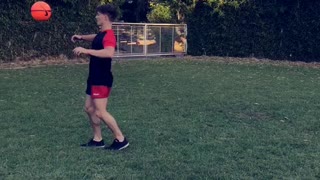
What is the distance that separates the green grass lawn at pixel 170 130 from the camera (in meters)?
4.59

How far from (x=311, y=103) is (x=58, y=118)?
181 inches

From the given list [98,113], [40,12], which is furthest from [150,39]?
[98,113]

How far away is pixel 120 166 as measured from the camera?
466 cm

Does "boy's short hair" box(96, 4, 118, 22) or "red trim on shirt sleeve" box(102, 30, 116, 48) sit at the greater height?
"boy's short hair" box(96, 4, 118, 22)

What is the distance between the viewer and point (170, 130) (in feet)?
20.7

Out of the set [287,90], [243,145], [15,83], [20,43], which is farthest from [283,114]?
[20,43]

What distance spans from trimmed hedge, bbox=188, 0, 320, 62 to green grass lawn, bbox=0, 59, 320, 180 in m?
7.24

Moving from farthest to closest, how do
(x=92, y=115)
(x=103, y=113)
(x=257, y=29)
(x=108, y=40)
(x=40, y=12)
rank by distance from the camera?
(x=257, y=29), (x=40, y=12), (x=92, y=115), (x=103, y=113), (x=108, y=40)

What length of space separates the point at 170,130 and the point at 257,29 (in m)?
14.3

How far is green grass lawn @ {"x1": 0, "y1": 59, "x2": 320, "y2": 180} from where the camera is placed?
4.59m

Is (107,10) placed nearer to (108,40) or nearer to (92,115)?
(108,40)

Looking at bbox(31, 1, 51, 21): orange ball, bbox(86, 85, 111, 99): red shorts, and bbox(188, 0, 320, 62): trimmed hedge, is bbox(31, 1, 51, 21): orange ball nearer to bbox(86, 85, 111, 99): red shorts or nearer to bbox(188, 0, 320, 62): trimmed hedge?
bbox(86, 85, 111, 99): red shorts

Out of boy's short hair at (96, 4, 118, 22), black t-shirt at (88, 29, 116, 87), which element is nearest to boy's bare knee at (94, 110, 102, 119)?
black t-shirt at (88, 29, 116, 87)

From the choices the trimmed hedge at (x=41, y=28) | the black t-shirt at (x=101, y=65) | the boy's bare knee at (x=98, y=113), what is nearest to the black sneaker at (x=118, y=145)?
the boy's bare knee at (x=98, y=113)
